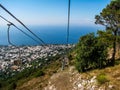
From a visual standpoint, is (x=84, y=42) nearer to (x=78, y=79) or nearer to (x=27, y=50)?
(x=78, y=79)

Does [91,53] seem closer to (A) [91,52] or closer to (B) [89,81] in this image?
(A) [91,52]

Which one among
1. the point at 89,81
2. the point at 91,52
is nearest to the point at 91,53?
the point at 91,52

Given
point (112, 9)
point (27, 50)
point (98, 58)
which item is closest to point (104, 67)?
point (98, 58)

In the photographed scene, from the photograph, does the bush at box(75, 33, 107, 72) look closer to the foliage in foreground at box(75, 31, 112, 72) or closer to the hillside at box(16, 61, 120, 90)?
the foliage in foreground at box(75, 31, 112, 72)

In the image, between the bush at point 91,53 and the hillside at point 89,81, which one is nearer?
the hillside at point 89,81

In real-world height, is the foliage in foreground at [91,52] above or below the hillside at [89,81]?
above

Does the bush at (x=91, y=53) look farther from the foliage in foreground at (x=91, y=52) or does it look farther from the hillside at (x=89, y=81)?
the hillside at (x=89, y=81)

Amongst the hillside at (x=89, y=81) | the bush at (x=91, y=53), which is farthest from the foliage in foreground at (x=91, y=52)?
the hillside at (x=89, y=81)

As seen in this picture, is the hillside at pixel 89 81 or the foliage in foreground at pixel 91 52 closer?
the hillside at pixel 89 81

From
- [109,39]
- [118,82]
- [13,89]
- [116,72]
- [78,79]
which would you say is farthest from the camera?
[13,89]

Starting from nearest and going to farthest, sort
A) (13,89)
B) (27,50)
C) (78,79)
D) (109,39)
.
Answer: (78,79)
(109,39)
(13,89)
(27,50)

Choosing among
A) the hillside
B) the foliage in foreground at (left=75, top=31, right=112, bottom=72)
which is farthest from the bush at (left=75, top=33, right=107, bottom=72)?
the hillside
